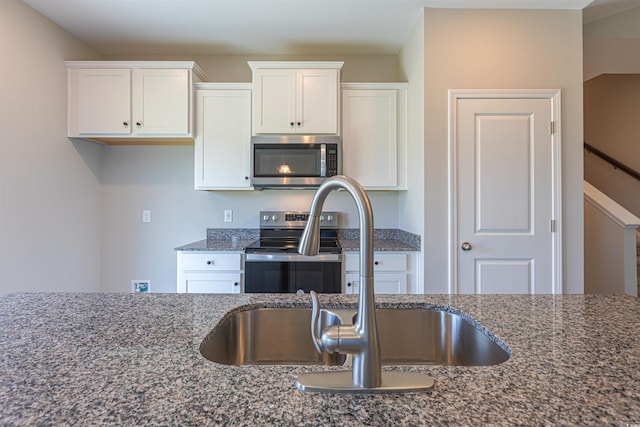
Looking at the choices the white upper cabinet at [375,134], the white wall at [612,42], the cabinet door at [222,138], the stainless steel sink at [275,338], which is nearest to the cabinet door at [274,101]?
the cabinet door at [222,138]

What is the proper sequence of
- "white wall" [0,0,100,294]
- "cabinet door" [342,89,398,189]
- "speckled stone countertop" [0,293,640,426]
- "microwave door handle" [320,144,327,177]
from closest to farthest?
"speckled stone countertop" [0,293,640,426] → "white wall" [0,0,100,294] → "microwave door handle" [320,144,327,177] → "cabinet door" [342,89,398,189]

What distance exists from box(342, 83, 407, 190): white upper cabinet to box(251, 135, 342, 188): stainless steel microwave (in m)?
0.17

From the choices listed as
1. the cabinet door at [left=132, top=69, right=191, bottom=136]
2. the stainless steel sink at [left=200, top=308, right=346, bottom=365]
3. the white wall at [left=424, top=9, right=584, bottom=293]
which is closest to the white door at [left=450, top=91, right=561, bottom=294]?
the white wall at [left=424, top=9, right=584, bottom=293]

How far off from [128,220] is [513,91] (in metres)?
3.31

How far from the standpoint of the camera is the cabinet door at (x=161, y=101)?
254 cm

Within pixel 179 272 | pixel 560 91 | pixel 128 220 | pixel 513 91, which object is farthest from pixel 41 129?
pixel 560 91

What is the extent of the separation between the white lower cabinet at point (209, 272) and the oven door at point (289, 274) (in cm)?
12

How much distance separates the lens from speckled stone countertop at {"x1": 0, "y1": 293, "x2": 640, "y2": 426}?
45cm

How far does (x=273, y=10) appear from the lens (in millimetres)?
2309

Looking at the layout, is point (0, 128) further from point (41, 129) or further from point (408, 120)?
point (408, 120)

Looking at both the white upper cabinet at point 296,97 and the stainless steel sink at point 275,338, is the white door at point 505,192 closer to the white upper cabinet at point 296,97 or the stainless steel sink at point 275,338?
the white upper cabinet at point 296,97

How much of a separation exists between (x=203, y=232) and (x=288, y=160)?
1.10 metres

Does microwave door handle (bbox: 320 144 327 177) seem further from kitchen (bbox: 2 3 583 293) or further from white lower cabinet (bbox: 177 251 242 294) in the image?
white lower cabinet (bbox: 177 251 242 294)

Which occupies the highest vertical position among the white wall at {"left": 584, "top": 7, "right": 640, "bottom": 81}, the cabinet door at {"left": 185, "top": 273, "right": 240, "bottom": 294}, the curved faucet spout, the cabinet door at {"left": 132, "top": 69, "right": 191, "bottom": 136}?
the white wall at {"left": 584, "top": 7, "right": 640, "bottom": 81}
